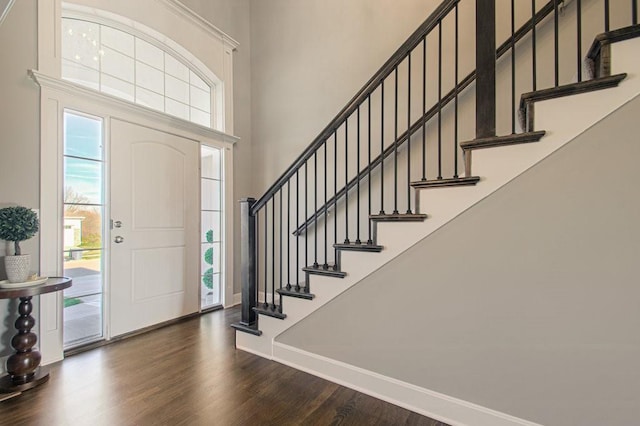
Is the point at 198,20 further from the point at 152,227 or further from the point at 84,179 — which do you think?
the point at 152,227

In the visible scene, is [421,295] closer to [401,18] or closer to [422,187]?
[422,187]

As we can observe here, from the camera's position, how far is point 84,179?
2670 millimetres

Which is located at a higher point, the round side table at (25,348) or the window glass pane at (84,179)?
the window glass pane at (84,179)

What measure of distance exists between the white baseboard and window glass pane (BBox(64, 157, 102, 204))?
7.18 feet

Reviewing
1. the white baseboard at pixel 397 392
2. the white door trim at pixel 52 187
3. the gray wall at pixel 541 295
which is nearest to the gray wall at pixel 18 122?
the white door trim at pixel 52 187

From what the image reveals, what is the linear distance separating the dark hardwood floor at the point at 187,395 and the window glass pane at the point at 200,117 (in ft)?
8.65

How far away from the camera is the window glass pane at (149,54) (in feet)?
10.4

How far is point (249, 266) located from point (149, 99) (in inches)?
87.7

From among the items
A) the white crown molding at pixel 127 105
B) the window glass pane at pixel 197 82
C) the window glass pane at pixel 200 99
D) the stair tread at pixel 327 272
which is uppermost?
the window glass pane at pixel 197 82

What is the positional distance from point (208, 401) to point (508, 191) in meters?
2.16

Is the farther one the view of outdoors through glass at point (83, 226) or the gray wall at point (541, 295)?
the view of outdoors through glass at point (83, 226)

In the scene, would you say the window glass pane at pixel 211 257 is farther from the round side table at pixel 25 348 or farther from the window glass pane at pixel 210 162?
the round side table at pixel 25 348

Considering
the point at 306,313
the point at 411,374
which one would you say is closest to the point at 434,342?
the point at 411,374

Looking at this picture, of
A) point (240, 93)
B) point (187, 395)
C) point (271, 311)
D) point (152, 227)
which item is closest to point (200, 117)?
point (240, 93)
